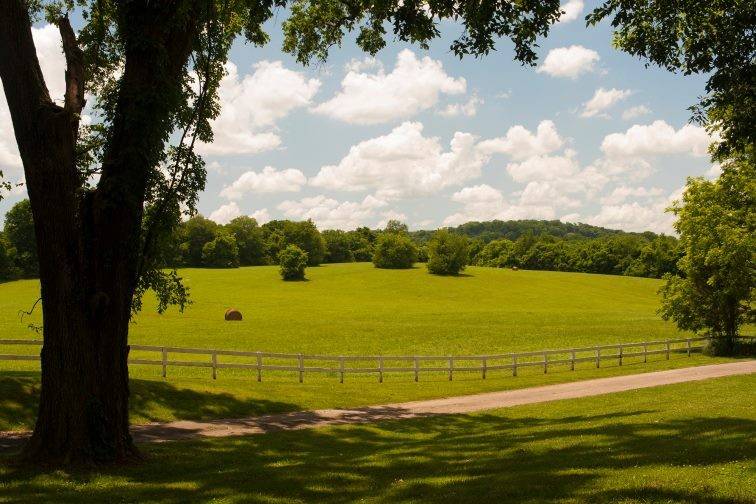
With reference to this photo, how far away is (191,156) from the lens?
41.6ft

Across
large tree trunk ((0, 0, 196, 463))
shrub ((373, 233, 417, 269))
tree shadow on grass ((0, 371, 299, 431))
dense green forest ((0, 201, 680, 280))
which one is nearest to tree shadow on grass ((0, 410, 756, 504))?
large tree trunk ((0, 0, 196, 463))

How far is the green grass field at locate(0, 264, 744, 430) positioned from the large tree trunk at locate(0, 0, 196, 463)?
505 cm

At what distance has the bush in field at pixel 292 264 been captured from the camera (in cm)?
9200

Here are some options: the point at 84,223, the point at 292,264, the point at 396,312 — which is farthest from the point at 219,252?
the point at 84,223

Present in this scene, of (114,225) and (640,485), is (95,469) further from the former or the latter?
(640,485)

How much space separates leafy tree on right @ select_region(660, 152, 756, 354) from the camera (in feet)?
112

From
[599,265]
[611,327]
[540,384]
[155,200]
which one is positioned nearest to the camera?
[155,200]

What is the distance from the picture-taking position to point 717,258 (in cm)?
3422

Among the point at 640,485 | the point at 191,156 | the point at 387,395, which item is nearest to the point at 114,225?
the point at 191,156

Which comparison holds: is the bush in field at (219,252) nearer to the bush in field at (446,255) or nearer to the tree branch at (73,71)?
the bush in field at (446,255)

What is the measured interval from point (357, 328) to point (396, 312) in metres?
14.2

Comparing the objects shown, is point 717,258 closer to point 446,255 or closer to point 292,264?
point 446,255

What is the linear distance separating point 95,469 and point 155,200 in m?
5.36

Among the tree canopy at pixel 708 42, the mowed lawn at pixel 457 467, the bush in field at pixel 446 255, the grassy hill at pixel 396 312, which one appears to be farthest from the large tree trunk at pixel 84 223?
the bush in field at pixel 446 255
